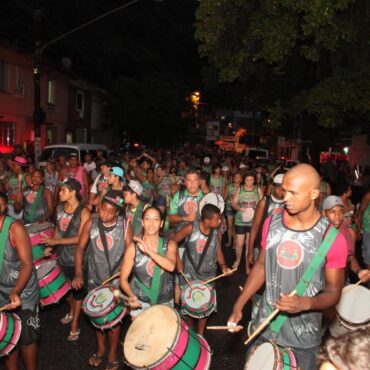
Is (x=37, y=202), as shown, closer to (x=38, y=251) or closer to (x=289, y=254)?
(x=38, y=251)

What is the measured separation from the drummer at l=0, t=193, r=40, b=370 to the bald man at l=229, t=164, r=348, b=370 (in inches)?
70.2

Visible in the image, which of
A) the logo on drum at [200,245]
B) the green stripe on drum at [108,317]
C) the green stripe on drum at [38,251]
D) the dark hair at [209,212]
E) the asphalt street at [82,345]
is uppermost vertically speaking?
the dark hair at [209,212]

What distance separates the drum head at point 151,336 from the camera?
3.37 metres

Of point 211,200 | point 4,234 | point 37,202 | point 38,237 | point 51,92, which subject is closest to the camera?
point 4,234

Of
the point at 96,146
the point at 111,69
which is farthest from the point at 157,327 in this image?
the point at 111,69

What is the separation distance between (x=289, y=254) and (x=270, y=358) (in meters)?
0.69

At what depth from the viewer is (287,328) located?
3.35 metres

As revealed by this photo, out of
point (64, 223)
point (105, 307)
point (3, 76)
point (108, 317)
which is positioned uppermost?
point (3, 76)

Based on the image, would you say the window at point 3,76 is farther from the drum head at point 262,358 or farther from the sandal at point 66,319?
the drum head at point 262,358

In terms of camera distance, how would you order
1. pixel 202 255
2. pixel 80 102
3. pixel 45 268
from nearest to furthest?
1. pixel 45 268
2. pixel 202 255
3. pixel 80 102

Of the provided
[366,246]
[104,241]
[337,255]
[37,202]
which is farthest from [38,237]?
[366,246]

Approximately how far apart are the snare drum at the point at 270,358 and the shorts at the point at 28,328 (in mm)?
1955

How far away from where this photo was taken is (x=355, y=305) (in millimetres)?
4449

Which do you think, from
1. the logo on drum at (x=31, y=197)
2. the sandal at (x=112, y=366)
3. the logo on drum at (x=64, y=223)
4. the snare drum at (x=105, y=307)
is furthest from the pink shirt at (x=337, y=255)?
the logo on drum at (x=31, y=197)
